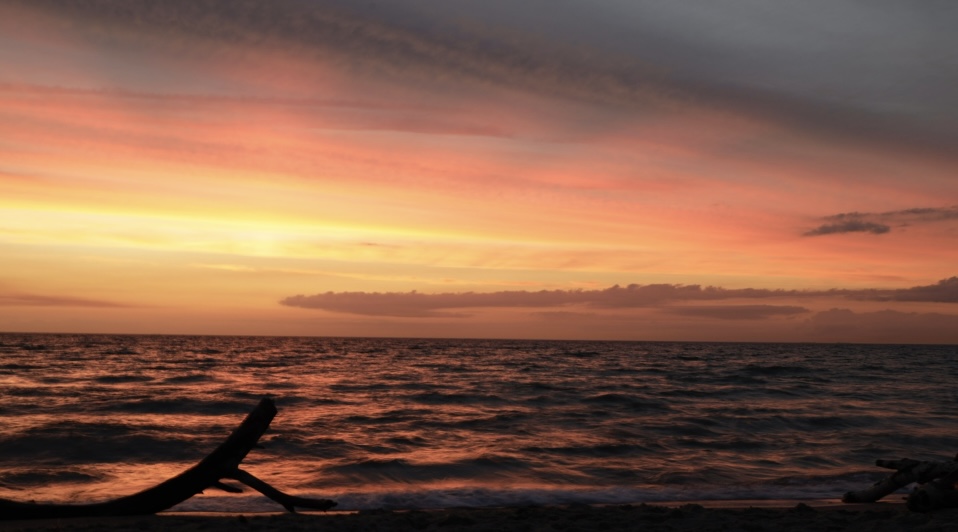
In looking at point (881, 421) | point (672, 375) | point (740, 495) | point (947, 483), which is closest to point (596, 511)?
point (740, 495)

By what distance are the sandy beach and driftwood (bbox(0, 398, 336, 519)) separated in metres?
0.14

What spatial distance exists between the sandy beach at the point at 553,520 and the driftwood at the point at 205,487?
143mm

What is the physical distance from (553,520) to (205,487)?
4.48 meters

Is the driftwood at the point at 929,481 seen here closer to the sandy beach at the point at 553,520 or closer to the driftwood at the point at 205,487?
the sandy beach at the point at 553,520

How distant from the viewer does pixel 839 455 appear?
52.5ft

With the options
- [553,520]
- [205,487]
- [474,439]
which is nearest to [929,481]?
[553,520]

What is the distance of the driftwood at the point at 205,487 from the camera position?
8062 mm

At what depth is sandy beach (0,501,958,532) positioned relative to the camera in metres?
8.50

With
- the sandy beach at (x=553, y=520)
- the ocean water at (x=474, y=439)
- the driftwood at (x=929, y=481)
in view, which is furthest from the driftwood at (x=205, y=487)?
the driftwood at (x=929, y=481)

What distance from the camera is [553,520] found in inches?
358

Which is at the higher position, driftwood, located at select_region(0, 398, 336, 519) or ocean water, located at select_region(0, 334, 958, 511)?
driftwood, located at select_region(0, 398, 336, 519)

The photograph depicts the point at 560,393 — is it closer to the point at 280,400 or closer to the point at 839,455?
the point at 280,400

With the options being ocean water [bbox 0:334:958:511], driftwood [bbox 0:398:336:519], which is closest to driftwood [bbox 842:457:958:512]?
ocean water [bbox 0:334:958:511]

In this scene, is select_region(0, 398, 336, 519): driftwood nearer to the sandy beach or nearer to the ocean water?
the sandy beach
